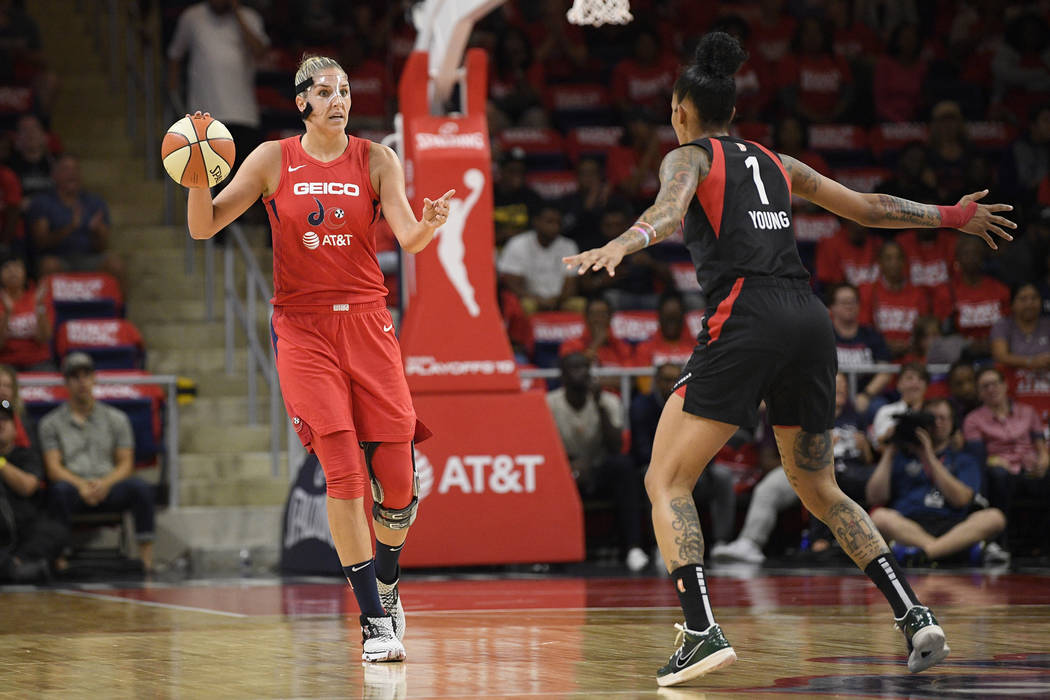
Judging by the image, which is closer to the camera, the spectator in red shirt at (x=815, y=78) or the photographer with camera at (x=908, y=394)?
the photographer with camera at (x=908, y=394)

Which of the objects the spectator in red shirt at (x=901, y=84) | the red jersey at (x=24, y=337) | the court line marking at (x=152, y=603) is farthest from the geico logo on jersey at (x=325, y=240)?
the spectator in red shirt at (x=901, y=84)

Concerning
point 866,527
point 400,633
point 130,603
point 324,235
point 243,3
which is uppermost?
point 243,3

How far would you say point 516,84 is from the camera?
15.7 metres

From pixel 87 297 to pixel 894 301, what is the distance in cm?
694

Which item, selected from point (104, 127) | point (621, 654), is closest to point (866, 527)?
point (621, 654)

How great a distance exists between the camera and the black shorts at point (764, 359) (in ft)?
16.6

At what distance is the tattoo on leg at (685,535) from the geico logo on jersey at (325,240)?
1693 millimetres

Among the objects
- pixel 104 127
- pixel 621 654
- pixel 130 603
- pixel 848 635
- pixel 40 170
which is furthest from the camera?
pixel 104 127

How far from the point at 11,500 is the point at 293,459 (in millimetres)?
2102

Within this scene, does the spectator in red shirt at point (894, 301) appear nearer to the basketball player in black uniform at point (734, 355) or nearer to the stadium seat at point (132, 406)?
the stadium seat at point (132, 406)

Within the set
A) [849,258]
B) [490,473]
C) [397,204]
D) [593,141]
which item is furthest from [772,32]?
[397,204]

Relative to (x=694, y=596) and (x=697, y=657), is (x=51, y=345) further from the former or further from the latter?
(x=697, y=657)

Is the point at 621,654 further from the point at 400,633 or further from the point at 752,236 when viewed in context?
the point at 752,236

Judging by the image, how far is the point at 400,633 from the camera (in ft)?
19.9
